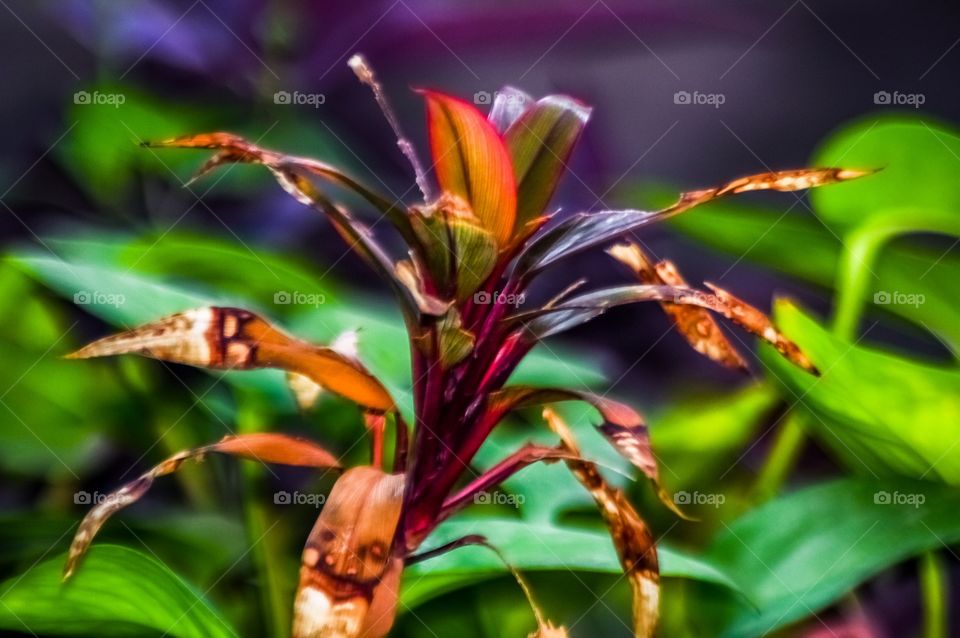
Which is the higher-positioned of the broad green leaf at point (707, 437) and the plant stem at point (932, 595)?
the broad green leaf at point (707, 437)

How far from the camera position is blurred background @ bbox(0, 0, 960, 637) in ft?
3.41

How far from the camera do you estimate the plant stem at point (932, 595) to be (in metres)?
1.08

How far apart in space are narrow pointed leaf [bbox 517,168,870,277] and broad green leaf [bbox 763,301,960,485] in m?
0.18

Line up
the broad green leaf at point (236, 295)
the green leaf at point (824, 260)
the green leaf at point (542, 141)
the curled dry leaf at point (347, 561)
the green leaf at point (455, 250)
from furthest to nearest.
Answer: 1. the green leaf at point (824, 260)
2. the broad green leaf at point (236, 295)
3. the green leaf at point (542, 141)
4. the green leaf at point (455, 250)
5. the curled dry leaf at point (347, 561)

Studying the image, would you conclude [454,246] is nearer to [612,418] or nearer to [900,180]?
[612,418]

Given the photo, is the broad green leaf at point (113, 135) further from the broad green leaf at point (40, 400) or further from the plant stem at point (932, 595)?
the plant stem at point (932, 595)

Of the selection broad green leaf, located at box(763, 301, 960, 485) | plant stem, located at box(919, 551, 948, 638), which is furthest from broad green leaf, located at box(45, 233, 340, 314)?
plant stem, located at box(919, 551, 948, 638)

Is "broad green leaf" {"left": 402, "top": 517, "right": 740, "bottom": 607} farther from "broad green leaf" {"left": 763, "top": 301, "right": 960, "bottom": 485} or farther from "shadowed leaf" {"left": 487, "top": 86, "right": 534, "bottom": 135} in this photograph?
"shadowed leaf" {"left": 487, "top": 86, "right": 534, "bottom": 135}

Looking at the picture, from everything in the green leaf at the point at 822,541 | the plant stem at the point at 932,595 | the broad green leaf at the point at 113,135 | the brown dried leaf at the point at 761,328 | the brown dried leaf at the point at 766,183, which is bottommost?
the plant stem at the point at 932,595

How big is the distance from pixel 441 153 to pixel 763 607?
65 cm

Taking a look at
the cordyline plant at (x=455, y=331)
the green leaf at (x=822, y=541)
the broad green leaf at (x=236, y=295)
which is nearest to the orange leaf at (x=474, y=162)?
the cordyline plant at (x=455, y=331)

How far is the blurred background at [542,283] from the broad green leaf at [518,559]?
0.15ft

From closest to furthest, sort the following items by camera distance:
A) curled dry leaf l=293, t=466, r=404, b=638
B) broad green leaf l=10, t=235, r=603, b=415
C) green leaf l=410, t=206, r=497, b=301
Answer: curled dry leaf l=293, t=466, r=404, b=638
green leaf l=410, t=206, r=497, b=301
broad green leaf l=10, t=235, r=603, b=415

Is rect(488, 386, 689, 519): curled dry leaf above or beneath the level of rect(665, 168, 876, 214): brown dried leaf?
beneath
